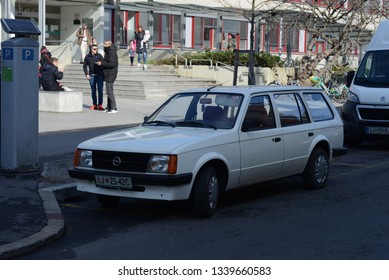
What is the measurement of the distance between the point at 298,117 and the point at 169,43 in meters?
30.7

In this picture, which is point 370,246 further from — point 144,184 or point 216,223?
point 144,184

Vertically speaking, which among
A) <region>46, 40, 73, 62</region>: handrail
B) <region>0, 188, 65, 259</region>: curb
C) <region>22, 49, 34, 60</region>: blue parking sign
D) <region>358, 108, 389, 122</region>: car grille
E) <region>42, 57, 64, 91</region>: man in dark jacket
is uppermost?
<region>46, 40, 73, 62</region>: handrail

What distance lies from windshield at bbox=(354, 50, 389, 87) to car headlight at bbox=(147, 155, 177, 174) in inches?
352

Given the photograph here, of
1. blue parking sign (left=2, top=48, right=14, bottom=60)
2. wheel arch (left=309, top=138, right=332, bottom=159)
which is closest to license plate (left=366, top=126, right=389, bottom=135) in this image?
wheel arch (left=309, top=138, right=332, bottom=159)

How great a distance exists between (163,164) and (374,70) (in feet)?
30.9

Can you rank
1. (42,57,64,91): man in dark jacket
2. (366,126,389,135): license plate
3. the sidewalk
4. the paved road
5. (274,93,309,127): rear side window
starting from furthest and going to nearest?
(42,57,64,91): man in dark jacket < (366,126,389,135): license plate < (274,93,309,127): rear side window < the sidewalk < the paved road

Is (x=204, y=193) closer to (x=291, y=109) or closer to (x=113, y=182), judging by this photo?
(x=113, y=182)

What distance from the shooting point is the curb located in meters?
7.20

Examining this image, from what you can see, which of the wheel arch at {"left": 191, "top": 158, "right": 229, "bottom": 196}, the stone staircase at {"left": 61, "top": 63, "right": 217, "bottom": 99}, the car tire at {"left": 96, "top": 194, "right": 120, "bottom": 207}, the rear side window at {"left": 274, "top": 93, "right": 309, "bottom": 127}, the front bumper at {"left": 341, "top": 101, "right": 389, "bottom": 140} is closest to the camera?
A: the wheel arch at {"left": 191, "top": 158, "right": 229, "bottom": 196}

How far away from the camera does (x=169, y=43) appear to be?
→ 41.0m

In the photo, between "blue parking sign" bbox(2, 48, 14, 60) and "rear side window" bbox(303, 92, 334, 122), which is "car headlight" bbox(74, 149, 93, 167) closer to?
"blue parking sign" bbox(2, 48, 14, 60)

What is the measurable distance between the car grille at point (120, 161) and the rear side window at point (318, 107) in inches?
135

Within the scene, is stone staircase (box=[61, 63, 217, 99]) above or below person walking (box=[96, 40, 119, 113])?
below

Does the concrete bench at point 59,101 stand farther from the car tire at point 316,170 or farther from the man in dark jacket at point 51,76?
the car tire at point 316,170
